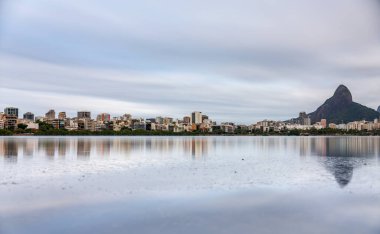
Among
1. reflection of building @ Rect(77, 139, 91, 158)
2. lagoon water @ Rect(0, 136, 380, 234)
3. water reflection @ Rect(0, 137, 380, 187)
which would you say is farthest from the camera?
reflection of building @ Rect(77, 139, 91, 158)

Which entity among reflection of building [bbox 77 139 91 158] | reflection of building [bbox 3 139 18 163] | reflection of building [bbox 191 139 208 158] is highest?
reflection of building [bbox 3 139 18 163]

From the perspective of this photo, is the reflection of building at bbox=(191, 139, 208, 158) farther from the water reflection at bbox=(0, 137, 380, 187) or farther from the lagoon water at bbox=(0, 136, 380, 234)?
the lagoon water at bbox=(0, 136, 380, 234)

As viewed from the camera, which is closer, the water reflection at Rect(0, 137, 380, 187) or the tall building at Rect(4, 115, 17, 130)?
the water reflection at Rect(0, 137, 380, 187)

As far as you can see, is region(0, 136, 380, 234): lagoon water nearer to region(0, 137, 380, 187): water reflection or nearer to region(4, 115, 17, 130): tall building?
region(0, 137, 380, 187): water reflection

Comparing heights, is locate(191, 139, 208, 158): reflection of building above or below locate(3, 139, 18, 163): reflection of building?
below

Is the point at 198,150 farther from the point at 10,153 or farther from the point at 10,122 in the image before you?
the point at 10,122

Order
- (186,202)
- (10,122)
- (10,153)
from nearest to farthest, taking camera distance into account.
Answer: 1. (186,202)
2. (10,153)
3. (10,122)

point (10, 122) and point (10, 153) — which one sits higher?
point (10, 122)

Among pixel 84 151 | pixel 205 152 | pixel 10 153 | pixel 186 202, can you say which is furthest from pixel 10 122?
pixel 186 202

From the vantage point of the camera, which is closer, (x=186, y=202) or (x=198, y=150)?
(x=186, y=202)

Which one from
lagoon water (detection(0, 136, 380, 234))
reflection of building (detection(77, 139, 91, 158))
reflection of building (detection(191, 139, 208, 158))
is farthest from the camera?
reflection of building (detection(191, 139, 208, 158))

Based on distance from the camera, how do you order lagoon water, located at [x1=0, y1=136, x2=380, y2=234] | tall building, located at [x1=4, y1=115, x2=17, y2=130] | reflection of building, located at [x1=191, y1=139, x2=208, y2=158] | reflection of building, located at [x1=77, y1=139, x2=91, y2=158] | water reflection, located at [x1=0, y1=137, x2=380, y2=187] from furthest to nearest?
1. tall building, located at [x1=4, y1=115, x2=17, y2=130]
2. reflection of building, located at [x1=191, y1=139, x2=208, y2=158]
3. reflection of building, located at [x1=77, y1=139, x2=91, y2=158]
4. water reflection, located at [x1=0, y1=137, x2=380, y2=187]
5. lagoon water, located at [x1=0, y1=136, x2=380, y2=234]

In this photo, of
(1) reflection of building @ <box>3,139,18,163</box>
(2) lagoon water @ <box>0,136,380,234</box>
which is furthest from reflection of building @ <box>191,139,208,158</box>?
(2) lagoon water @ <box>0,136,380,234</box>

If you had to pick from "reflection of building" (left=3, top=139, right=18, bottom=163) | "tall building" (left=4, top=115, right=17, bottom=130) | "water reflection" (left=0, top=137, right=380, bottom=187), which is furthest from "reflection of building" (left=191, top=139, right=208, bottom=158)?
"tall building" (left=4, top=115, right=17, bottom=130)
